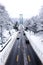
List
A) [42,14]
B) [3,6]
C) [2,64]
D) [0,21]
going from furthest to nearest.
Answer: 1. [3,6]
2. [0,21]
3. [42,14]
4. [2,64]

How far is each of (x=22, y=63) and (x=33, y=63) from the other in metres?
1.21

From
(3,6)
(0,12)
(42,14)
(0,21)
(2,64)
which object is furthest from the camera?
(3,6)

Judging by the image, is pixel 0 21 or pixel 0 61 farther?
pixel 0 21

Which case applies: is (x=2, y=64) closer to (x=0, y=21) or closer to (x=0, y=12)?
(x=0, y=21)

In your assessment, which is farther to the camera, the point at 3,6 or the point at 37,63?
the point at 3,6

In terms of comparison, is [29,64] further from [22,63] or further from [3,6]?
[3,6]

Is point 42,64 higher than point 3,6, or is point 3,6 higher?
point 3,6

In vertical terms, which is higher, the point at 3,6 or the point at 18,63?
the point at 3,6

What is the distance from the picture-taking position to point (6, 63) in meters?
21.2

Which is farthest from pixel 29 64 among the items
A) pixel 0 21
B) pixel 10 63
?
pixel 0 21

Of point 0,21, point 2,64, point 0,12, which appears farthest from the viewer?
point 0,12

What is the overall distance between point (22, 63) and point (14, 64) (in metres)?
1.04

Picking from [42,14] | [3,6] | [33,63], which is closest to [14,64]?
[33,63]

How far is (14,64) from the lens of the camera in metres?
20.7
